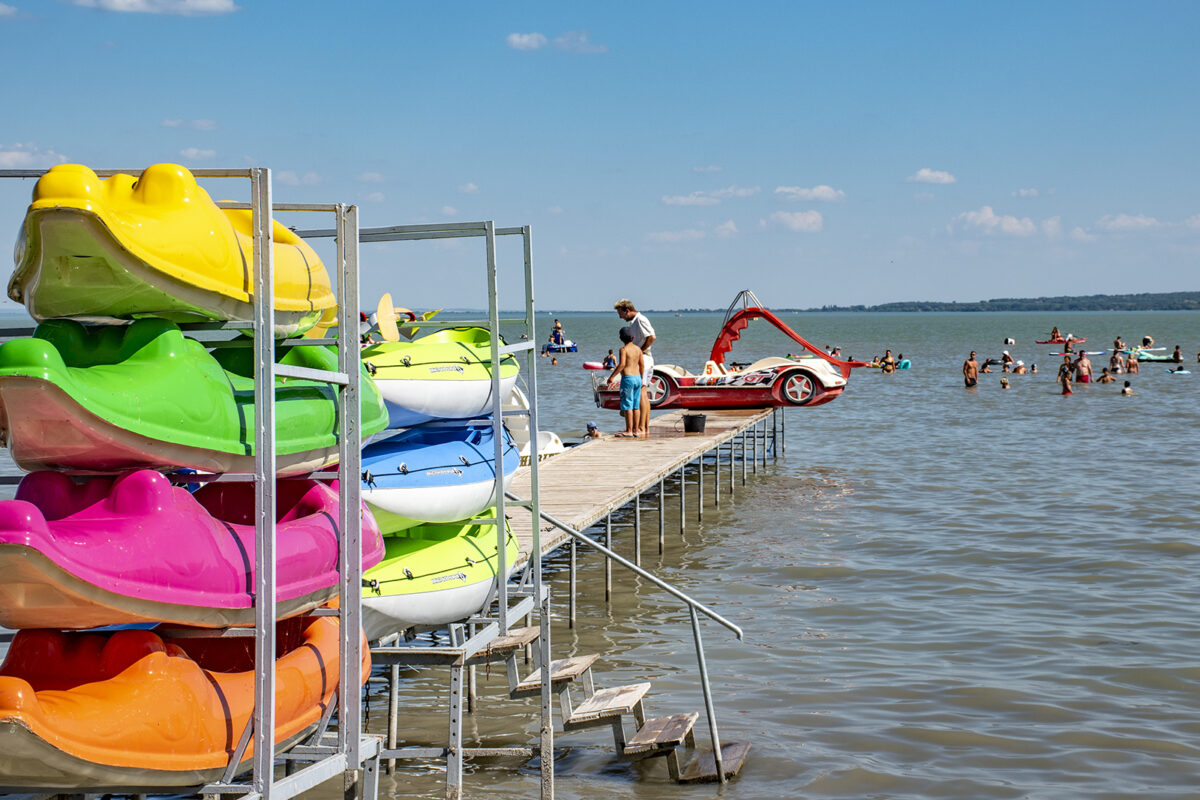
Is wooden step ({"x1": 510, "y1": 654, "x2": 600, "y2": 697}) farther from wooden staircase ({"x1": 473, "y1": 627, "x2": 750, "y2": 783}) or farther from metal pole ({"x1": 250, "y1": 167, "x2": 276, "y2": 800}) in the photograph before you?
metal pole ({"x1": 250, "y1": 167, "x2": 276, "y2": 800})

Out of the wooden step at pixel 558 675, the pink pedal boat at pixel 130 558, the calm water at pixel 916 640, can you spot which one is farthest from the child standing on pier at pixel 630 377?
the pink pedal boat at pixel 130 558

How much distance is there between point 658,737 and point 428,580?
221 cm

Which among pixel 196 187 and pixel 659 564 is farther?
pixel 659 564

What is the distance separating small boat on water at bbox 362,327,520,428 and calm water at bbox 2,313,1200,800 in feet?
8.07

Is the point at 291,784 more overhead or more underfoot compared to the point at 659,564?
more overhead

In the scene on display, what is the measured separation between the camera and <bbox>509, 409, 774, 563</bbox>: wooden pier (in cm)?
1077

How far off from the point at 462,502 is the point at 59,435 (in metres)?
2.70

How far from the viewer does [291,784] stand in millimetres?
3918

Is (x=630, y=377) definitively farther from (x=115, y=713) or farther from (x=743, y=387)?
(x=115, y=713)

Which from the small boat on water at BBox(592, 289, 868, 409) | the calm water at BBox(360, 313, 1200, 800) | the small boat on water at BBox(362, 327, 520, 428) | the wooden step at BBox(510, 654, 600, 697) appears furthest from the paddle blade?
the small boat on water at BBox(592, 289, 868, 409)

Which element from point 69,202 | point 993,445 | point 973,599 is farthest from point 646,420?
point 69,202

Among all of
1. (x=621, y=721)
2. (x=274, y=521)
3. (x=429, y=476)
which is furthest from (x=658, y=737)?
(x=274, y=521)

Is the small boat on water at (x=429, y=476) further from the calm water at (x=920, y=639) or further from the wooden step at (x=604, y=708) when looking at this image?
the calm water at (x=920, y=639)

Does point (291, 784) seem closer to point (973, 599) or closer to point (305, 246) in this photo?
point (305, 246)
